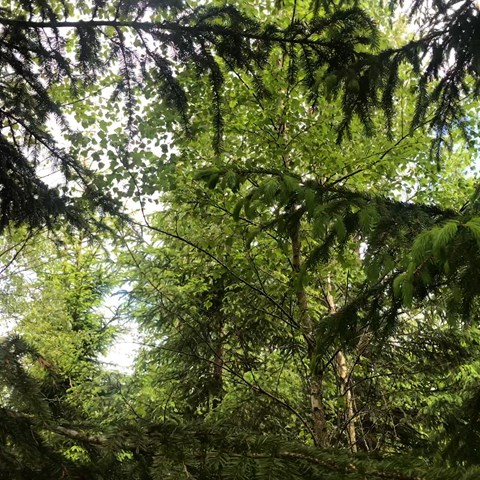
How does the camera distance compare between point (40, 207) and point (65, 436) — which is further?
point (40, 207)

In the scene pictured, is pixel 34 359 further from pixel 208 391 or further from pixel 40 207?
pixel 208 391

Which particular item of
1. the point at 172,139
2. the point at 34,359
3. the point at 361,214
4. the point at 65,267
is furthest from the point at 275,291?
the point at 65,267

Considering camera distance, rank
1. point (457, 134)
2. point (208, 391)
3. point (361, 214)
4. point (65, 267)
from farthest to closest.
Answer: point (65, 267) → point (208, 391) → point (457, 134) → point (361, 214)

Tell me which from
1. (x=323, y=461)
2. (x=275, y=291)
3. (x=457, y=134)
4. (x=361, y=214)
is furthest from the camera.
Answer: (x=457, y=134)

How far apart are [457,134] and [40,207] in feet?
17.6

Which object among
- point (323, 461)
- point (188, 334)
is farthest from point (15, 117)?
point (188, 334)

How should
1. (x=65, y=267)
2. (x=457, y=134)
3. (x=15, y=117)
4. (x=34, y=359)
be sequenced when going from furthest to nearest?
(x=65, y=267) → (x=457, y=134) → (x=15, y=117) → (x=34, y=359)

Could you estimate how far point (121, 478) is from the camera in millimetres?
1229

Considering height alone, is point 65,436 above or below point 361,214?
below

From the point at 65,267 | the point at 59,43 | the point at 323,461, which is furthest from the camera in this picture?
the point at 65,267

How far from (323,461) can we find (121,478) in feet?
1.87

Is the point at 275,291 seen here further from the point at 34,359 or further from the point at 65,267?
the point at 65,267

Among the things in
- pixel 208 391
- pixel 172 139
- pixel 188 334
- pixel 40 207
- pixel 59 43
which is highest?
pixel 172 139

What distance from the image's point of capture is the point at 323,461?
120cm
